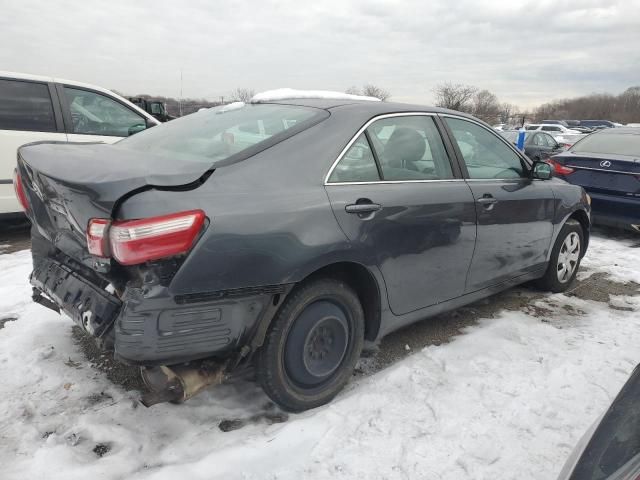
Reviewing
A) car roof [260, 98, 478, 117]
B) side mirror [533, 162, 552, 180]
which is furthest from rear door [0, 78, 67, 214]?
side mirror [533, 162, 552, 180]

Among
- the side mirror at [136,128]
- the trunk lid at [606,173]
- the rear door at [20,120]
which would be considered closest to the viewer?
the rear door at [20,120]

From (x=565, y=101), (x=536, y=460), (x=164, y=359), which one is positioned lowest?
(x=536, y=460)

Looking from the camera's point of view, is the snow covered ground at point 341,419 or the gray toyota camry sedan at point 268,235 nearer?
the gray toyota camry sedan at point 268,235

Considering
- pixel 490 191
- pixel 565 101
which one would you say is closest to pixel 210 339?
pixel 490 191

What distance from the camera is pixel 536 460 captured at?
89.9 inches

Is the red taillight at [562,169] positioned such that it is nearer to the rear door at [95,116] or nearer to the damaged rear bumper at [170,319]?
the rear door at [95,116]

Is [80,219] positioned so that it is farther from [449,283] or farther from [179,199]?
[449,283]

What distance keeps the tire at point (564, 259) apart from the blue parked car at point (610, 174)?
6.47 feet

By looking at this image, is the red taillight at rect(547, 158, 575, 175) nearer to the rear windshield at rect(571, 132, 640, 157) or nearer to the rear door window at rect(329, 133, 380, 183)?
the rear windshield at rect(571, 132, 640, 157)

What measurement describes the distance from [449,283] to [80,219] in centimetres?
216

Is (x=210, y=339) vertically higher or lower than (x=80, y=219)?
lower

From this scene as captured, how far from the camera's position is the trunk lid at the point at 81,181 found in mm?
1970

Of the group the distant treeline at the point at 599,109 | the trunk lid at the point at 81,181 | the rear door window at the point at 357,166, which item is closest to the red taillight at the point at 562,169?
the rear door window at the point at 357,166

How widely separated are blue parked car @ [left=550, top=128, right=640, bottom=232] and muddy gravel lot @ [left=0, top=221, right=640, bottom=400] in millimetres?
1590
